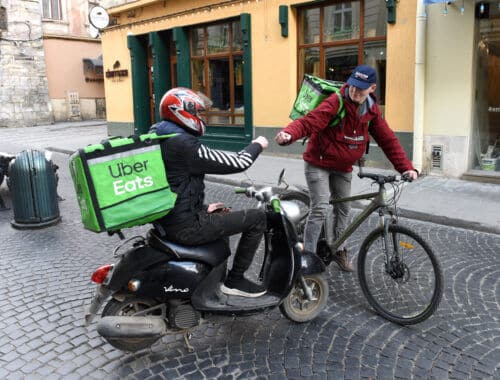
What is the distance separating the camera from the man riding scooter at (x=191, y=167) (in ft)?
10.1

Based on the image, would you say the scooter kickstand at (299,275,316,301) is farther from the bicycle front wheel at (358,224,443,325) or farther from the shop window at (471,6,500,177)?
the shop window at (471,6,500,177)

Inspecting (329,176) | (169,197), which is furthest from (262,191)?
(329,176)

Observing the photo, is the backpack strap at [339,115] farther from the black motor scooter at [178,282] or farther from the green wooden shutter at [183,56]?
the green wooden shutter at [183,56]

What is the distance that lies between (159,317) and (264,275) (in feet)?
2.65

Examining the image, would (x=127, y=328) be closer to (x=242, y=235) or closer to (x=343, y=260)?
(x=242, y=235)

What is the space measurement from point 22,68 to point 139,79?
1222cm

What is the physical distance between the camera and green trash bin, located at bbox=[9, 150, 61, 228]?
645 cm

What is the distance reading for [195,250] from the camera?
321 cm

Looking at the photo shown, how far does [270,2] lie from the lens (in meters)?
11.3

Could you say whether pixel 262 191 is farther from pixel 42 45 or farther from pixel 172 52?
pixel 42 45

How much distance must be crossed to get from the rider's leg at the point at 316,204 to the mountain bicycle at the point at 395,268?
41 centimetres

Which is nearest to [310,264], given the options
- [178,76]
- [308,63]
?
[308,63]

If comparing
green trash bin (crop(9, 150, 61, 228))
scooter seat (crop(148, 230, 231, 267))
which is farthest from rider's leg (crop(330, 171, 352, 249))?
green trash bin (crop(9, 150, 61, 228))

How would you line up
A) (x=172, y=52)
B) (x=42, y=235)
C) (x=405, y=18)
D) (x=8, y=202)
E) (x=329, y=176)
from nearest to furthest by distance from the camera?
(x=329, y=176) → (x=42, y=235) → (x=8, y=202) → (x=405, y=18) → (x=172, y=52)
